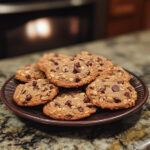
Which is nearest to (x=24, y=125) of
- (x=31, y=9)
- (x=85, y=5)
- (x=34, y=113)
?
(x=34, y=113)

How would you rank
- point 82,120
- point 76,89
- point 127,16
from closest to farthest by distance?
point 82,120 → point 76,89 → point 127,16

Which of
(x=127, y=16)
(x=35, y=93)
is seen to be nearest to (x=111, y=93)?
(x=35, y=93)

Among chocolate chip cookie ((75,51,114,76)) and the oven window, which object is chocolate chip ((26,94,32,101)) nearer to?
chocolate chip cookie ((75,51,114,76))

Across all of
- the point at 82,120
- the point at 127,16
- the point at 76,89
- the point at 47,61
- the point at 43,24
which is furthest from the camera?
the point at 127,16

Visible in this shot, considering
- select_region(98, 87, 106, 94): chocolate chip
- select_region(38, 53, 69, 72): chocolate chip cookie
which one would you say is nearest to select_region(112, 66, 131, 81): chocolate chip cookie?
select_region(98, 87, 106, 94): chocolate chip

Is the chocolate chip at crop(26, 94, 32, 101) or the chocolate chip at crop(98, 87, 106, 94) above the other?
the chocolate chip at crop(98, 87, 106, 94)

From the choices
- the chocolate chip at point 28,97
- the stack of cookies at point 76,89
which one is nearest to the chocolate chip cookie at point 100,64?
the stack of cookies at point 76,89

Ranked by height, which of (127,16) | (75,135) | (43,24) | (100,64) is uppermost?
(100,64)

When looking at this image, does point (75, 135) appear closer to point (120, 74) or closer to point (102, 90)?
point (102, 90)

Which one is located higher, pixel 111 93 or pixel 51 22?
pixel 111 93
